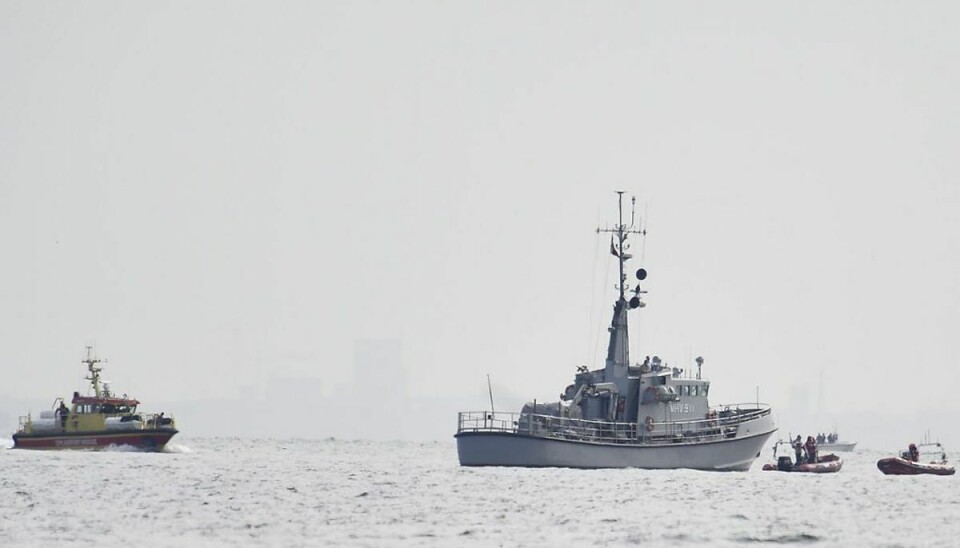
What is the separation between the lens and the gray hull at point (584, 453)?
70875mm

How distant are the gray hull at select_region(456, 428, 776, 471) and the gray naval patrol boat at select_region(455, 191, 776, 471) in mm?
45

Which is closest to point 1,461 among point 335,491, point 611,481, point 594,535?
point 335,491

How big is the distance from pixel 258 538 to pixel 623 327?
38567 millimetres

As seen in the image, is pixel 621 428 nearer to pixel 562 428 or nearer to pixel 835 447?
pixel 562 428

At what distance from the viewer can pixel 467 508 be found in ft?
172

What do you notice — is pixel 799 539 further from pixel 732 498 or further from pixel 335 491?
pixel 335 491

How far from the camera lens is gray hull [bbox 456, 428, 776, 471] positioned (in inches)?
2790

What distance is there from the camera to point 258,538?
1667 inches

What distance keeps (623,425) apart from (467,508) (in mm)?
24207

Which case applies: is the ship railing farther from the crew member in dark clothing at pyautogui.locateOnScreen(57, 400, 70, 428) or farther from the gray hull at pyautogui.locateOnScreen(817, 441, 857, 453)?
the gray hull at pyautogui.locateOnScreen(817, 441, 857, 453)

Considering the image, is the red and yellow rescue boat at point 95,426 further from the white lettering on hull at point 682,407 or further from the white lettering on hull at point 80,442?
the white lettering on hull at point 682,407

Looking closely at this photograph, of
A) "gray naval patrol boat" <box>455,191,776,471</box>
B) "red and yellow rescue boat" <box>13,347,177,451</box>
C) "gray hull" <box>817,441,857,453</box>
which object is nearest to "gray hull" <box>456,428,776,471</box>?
"gray naval patrol boat" <box>455,191,776,471</box>

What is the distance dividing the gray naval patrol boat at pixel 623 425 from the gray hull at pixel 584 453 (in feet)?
0.15

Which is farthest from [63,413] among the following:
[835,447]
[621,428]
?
[835,447]
